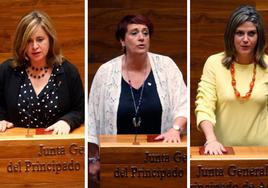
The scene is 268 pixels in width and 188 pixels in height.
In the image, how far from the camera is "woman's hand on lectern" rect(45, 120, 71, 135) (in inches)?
105

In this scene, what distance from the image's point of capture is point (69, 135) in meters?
2.66

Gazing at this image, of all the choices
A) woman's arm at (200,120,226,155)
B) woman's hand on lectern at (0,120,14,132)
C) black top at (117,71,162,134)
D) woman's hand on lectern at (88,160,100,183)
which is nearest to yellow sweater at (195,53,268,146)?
woman's arm at (200,120,226,155)

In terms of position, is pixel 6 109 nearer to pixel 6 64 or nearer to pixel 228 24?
pixel 6 64

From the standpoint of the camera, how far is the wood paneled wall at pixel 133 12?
8.83ft

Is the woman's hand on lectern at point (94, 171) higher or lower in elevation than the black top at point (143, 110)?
lower

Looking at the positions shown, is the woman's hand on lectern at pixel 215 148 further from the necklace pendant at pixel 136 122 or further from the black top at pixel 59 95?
the black top at pixel 59 95

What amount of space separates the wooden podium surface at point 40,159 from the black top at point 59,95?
1.7 inches

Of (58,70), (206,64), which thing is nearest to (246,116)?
(206,64)

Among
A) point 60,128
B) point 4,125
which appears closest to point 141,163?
point 60,128

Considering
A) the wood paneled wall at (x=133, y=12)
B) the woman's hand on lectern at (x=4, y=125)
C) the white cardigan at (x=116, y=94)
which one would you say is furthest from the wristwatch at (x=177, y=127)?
the woman's hand on lectern at (x=4, y=125)

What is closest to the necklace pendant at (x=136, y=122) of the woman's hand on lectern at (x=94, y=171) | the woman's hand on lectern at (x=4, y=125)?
the woman's hand on lectern at (x=94, y=171)

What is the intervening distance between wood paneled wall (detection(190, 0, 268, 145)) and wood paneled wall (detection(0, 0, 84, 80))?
0.32 m

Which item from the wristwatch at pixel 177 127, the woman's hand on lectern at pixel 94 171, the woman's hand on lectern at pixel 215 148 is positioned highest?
the wristwatch at pixel 177 127

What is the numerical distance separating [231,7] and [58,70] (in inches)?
20.7
